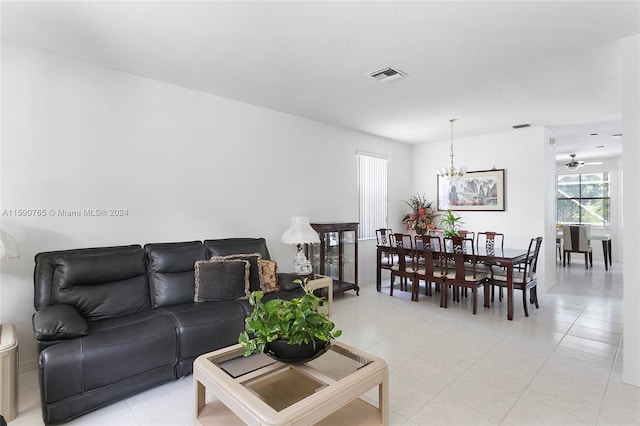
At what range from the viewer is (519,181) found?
5.52 meters

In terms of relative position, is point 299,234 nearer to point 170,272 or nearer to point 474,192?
point 170,272

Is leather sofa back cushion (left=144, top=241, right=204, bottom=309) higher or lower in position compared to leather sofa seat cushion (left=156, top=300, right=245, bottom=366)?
higher

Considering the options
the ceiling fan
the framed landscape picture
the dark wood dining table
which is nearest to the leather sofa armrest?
the dark wood dining table

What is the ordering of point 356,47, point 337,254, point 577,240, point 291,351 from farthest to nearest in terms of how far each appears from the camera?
point 577,240, point 337,254, point 356,47, point 291,351

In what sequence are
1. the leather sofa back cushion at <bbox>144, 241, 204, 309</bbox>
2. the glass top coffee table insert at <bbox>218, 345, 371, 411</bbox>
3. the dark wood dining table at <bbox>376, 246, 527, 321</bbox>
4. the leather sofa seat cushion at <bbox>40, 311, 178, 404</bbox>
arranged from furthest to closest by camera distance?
the dark wood dining table at <bbox>376, 246, 527, 321</bbox>
the leather sofa back cushion at <bbox>144, 241, 204, 309</bbox>
the leather sofa seat cushion at <bbox>40, 311, 178, 404</bbox>
the glass top coffee table insert at <bbox>218, 345, 371, 411</bbox>

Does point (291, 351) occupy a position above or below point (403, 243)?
below

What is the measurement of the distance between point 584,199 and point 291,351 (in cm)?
1006

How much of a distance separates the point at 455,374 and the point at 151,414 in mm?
2249

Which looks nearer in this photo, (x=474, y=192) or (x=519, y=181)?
(x=519, y=181)

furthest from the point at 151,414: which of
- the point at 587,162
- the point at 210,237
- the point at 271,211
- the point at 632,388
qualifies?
the point at 587,162

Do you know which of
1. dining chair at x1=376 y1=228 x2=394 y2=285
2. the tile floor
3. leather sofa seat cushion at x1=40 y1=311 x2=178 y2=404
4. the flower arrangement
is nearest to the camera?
leather sofa seat cushion at x1=40 y1=311 x2=178 y2=404

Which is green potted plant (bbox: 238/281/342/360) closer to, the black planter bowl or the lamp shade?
the black planter bowl

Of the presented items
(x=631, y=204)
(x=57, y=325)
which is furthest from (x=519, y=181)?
(x=57, y=325)

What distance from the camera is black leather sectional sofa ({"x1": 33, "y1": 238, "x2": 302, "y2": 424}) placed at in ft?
6.73
